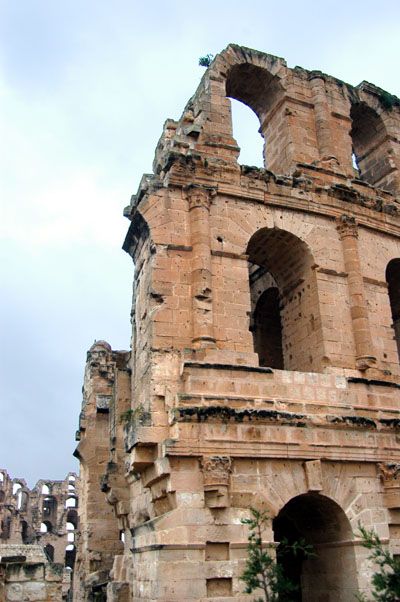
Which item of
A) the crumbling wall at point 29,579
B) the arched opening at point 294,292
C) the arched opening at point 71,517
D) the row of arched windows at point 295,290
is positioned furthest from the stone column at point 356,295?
the arched opening at point 71,517

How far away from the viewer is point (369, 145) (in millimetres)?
13719

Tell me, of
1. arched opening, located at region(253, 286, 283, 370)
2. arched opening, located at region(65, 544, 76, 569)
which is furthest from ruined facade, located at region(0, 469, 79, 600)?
arched opening, located at region(253, 286, 283, 370)

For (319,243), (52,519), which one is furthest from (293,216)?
(52,519)

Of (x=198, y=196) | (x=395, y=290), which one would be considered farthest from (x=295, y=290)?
(x=395, y=290)

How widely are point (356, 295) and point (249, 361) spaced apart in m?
2.38

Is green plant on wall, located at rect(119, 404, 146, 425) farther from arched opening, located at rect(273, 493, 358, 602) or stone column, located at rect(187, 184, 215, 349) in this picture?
arched opening, located at rect(273, 493, 358, 602)

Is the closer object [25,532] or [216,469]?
[216,469]

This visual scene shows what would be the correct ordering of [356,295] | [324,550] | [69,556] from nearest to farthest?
[324,550] < [356,295] < [69,556]

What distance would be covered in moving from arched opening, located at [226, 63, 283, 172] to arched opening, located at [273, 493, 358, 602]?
625cm

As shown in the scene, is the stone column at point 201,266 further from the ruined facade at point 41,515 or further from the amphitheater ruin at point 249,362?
the ruined facade at point 41,515

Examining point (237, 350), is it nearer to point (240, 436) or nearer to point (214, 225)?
point (240, 436)

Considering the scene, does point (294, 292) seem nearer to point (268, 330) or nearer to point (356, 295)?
point (356, 295)

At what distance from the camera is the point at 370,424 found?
9.08m

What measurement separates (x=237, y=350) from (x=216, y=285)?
3.47 ft
